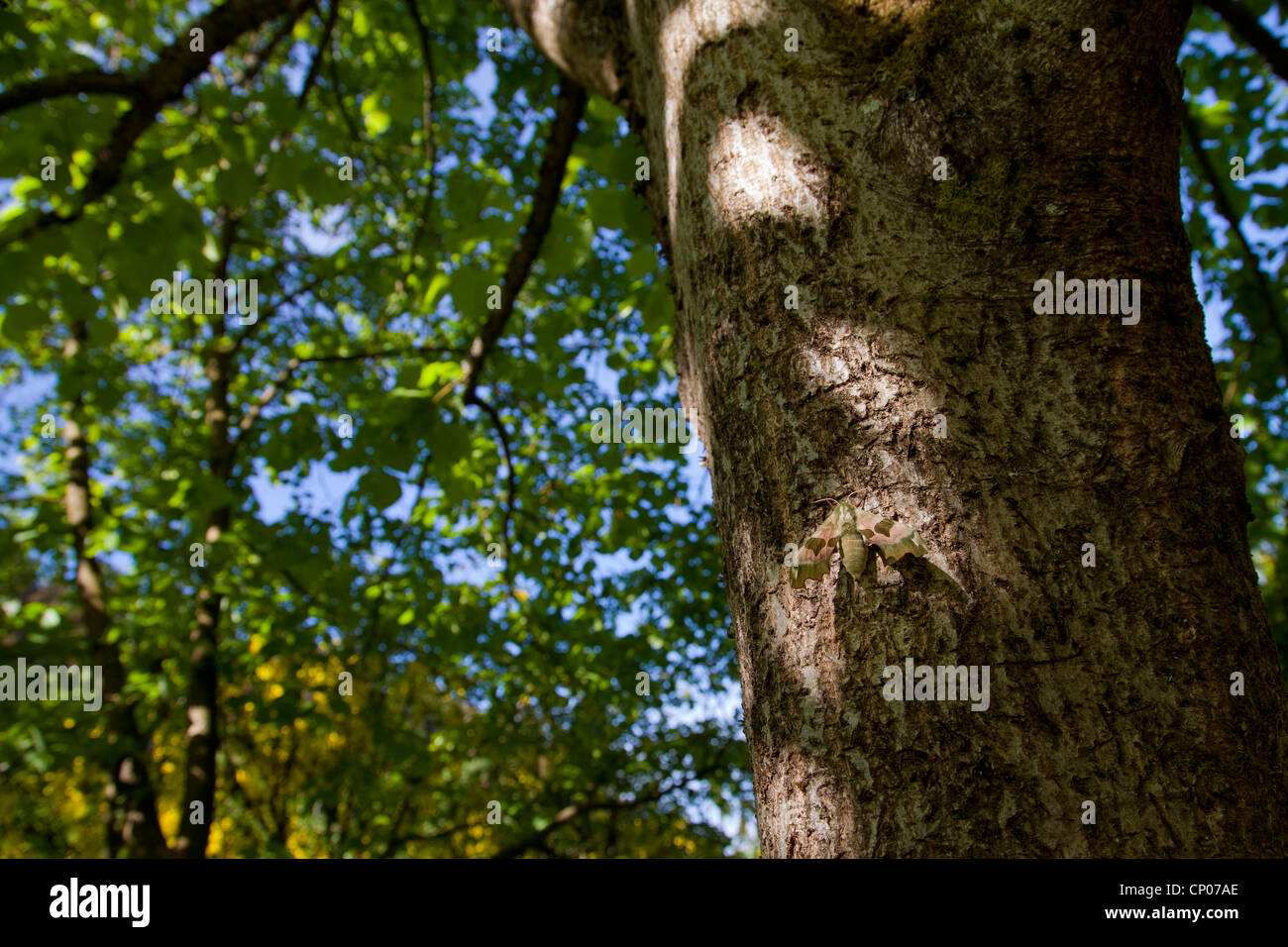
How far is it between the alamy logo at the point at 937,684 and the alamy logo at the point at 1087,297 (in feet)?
1.66

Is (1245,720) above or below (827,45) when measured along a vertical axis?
below

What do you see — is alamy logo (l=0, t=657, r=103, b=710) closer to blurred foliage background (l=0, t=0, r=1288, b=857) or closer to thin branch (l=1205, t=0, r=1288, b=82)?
blurred foliage background (l=0, t=0, r=1288, b=857)

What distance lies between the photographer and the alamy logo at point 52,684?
4766mm

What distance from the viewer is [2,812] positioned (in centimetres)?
750

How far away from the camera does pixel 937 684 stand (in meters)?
0.94

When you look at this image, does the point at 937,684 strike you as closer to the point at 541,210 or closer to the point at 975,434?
the point at 975,434

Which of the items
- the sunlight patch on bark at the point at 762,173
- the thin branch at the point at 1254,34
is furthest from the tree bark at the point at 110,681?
the thin branch at the point at 1254,34
